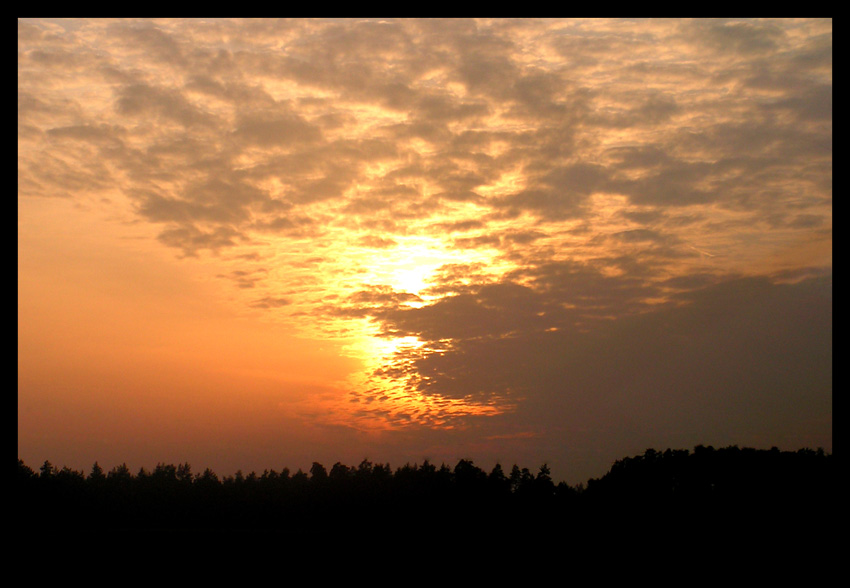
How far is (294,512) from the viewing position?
56500 millimetres

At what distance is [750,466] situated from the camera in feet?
161

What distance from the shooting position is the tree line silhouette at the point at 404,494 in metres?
41.6

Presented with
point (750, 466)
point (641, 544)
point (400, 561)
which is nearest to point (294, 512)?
point (750, 466)

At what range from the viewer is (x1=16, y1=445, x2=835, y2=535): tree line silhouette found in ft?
137

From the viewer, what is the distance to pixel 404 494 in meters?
53.9

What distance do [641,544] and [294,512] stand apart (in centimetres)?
4495
